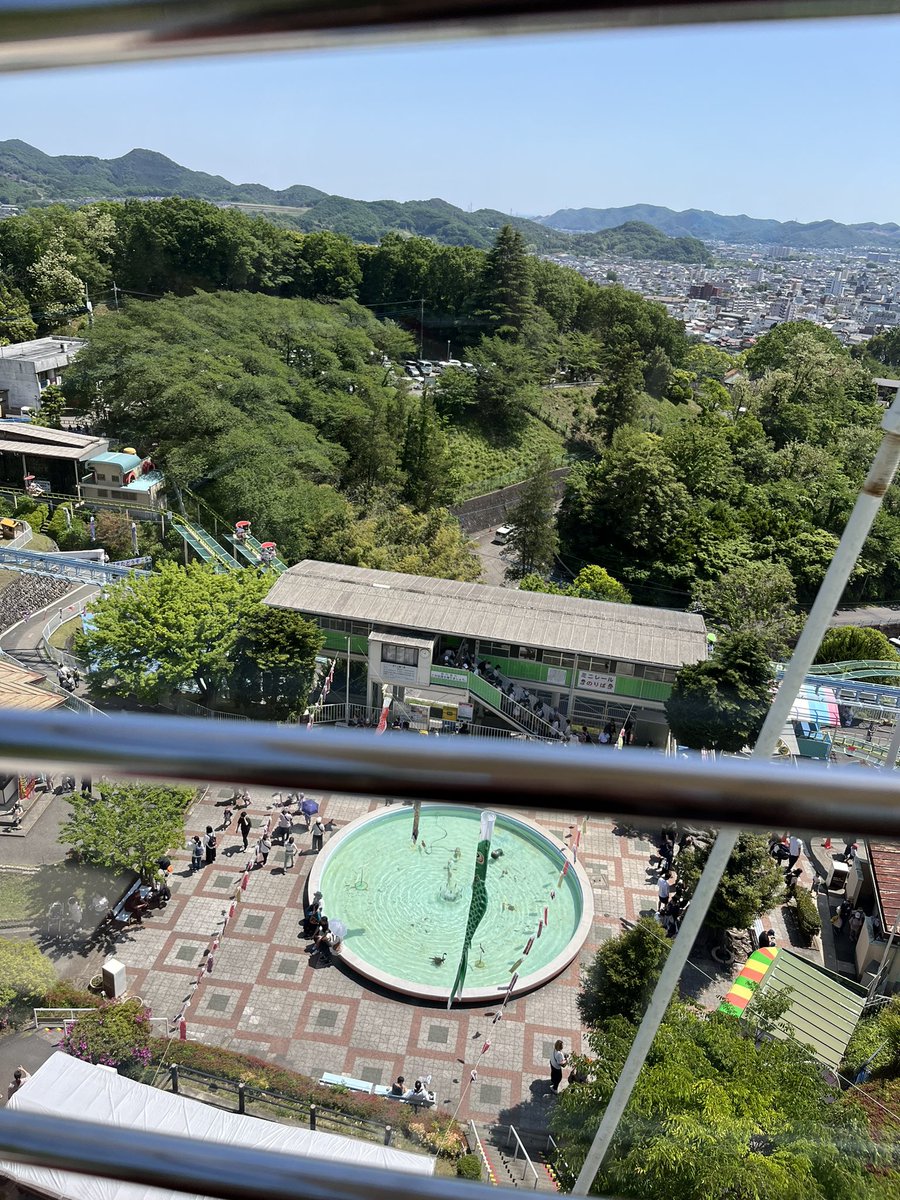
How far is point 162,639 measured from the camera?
245 inches

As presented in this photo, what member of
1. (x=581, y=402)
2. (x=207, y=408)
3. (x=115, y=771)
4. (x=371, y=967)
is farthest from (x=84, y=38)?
(x=581, y=402)

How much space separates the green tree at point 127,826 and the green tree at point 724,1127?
2740 mm

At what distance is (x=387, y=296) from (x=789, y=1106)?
18227mm

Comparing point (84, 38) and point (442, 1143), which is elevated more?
point (84, 38)

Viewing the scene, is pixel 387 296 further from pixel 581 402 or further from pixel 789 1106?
pixel 789 1106

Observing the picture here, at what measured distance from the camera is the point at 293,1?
281mm

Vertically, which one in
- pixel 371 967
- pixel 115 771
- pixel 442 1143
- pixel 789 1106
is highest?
pixel 115 771

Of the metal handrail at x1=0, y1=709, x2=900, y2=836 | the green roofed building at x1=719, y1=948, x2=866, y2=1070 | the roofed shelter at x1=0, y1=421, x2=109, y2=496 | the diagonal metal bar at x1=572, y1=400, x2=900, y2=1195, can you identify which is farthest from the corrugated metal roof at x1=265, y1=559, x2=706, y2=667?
the metal handrail at x1=0, y1=709, x2=900, y2=836

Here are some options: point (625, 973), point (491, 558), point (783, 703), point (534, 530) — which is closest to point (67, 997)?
point (625, 973)

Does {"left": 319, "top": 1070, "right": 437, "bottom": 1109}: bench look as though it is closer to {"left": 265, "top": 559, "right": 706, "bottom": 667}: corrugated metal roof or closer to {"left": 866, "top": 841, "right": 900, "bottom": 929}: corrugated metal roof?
{"left": 866, "top": 841, "right": 900, "bottom": 929}: corrugated metal roof

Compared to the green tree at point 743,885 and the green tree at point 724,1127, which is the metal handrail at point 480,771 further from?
the green tree at point 743,885

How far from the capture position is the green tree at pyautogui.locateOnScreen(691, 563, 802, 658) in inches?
299

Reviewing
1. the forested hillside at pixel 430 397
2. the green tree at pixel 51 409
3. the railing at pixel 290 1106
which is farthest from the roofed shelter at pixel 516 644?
the green tree at pixel 51 409

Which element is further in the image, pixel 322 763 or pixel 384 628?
pixel 384 628
